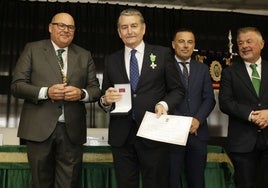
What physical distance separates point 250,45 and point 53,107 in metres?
1.33

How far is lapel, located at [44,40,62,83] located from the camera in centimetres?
221

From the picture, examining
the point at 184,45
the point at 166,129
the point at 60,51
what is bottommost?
the point at 166,129

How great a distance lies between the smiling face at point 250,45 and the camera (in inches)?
97.0

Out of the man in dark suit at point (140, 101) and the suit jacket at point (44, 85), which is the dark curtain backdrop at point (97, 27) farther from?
the man in dark suit at point (140, 101)

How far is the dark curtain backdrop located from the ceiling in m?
0.20

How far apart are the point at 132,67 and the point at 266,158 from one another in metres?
1.01

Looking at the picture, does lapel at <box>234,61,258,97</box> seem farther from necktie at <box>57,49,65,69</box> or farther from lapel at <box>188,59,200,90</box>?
necktie at <box>57,49,65,69</box>

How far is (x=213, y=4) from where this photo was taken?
550 centimetres

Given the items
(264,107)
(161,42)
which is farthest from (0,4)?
(264,107)

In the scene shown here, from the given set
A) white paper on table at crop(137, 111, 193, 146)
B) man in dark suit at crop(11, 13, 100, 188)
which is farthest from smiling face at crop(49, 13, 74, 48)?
white paper on table at crop(137, 111, 193, 146)

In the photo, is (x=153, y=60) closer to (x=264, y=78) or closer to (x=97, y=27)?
(x=264, y=78)

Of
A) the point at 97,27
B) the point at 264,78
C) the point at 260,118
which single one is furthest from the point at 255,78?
the point at 97,27

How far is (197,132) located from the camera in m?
2.48

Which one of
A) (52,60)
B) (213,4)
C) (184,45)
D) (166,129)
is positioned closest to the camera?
(166,129)
